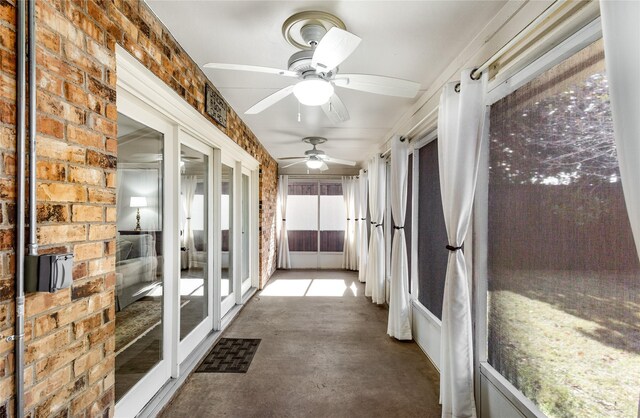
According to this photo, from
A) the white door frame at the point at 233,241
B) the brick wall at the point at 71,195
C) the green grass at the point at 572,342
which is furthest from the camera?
the white door frame at the point at 233,241

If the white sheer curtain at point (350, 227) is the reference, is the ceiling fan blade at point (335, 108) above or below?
above

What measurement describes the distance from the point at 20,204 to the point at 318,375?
7.64 ft

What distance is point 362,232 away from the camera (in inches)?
243

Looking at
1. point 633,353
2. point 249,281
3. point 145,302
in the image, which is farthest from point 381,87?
point 249,281

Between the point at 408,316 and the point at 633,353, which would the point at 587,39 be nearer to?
the point at 633,353

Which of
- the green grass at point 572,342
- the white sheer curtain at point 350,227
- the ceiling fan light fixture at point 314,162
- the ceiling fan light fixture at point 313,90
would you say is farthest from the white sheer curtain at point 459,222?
the white sheer curtain at point 350,227

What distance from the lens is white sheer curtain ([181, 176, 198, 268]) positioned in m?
2.87

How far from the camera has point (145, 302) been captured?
2.21m

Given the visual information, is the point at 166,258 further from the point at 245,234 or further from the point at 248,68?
the point at 245,234

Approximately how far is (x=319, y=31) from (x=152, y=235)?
1.73 m

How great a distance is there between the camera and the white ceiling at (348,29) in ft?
5.70

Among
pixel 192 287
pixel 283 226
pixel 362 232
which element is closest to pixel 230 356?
pixel 192 287

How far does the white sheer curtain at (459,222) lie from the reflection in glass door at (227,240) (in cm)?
262

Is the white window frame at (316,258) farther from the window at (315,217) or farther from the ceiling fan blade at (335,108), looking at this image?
the ceiling fan blade at (335,108)
